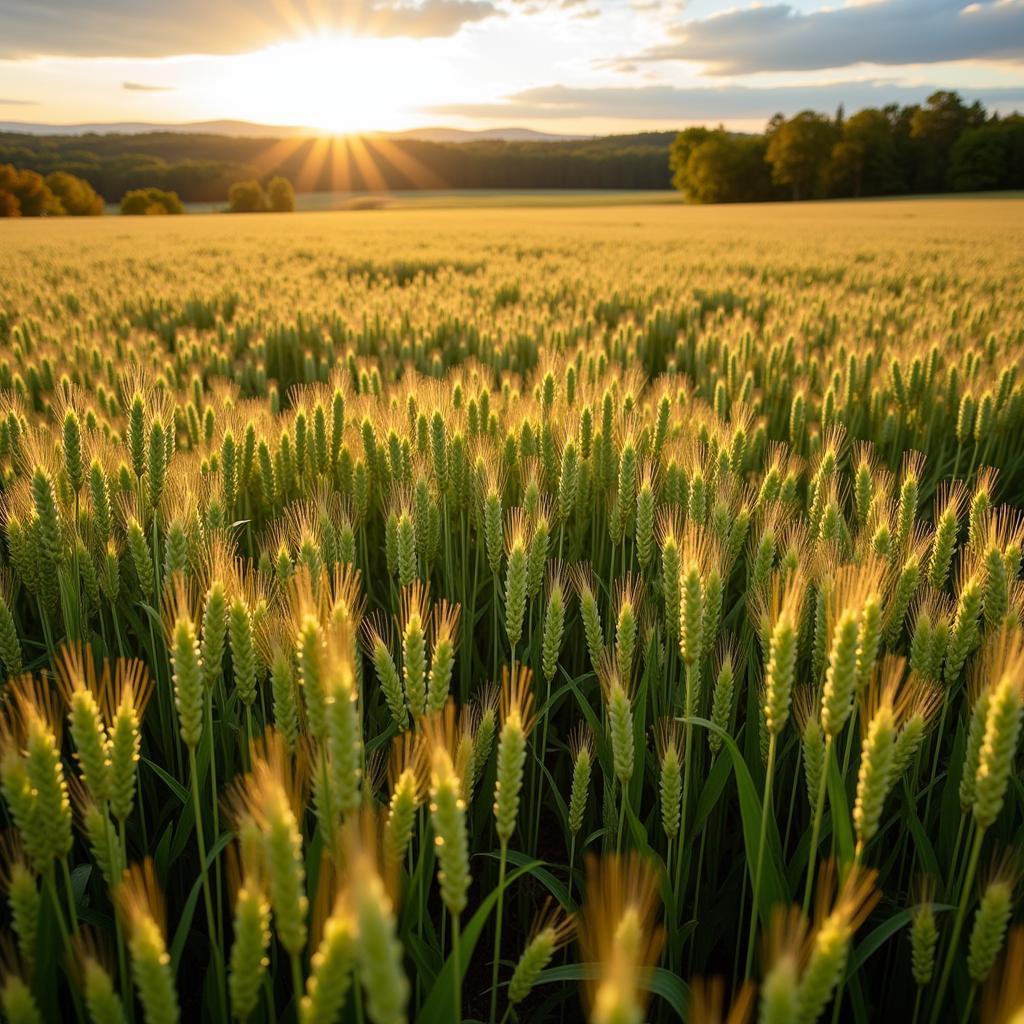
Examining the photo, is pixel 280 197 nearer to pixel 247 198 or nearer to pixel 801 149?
pixel 247 198

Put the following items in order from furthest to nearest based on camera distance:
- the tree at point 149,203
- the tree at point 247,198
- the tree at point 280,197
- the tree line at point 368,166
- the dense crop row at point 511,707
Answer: the tree line at point 368,166 → the tree at point 280,197 → the tree at point 247,198 → the tree at point 149,203 → the dense crop row at point 511,707

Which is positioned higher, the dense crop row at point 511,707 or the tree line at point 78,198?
the tree line at point 78,198

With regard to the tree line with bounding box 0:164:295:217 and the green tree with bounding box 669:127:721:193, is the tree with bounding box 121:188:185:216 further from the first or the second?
the green tree with bounding box 669:127:721:193

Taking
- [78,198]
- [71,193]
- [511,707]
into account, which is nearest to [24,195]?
[71,193]

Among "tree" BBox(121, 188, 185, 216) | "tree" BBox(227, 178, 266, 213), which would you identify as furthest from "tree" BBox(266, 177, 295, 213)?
"tree" BBox(121, 188, 185, 216)

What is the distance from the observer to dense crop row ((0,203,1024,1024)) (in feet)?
3.16

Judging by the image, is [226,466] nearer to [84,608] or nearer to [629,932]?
[84,608]

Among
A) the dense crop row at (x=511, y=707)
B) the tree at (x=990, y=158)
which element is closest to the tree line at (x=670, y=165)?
the tree at (x=990, y=158)

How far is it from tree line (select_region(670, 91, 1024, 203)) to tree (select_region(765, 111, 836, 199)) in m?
0.08

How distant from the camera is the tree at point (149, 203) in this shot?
205 ft

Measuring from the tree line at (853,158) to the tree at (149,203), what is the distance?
4390cm

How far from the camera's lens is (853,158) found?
A: 6456cm

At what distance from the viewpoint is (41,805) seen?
0.98 m

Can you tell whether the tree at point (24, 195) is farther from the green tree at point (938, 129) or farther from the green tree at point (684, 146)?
the green tree at point (938, 129)
